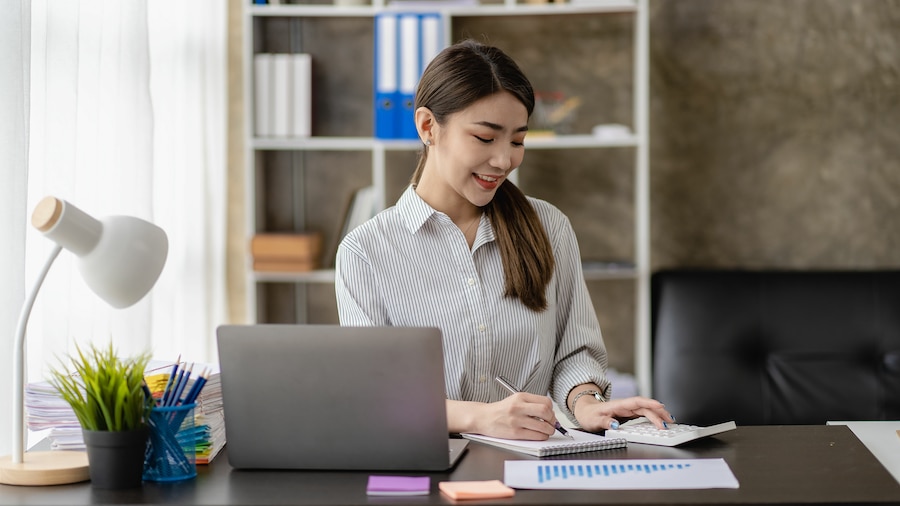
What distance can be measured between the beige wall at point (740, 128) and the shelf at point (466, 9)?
0.63 ft

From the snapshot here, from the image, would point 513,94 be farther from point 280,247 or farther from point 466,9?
point 280,247

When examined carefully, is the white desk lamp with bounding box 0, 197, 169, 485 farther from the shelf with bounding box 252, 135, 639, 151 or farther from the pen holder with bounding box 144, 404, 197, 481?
the shelf with bounding box 252, 135, 639, 151

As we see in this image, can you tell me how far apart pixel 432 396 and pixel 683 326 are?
1.63 m

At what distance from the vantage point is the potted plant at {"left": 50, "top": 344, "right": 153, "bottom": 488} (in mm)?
1281

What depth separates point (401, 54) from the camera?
2.94m

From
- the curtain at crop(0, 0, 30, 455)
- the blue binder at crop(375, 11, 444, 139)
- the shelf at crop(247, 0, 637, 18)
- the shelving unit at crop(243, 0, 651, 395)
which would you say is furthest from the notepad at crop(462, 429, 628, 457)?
the shelf at crop(247, 0, 637, 18)

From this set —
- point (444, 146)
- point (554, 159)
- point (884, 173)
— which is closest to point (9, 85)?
point (444, 146)

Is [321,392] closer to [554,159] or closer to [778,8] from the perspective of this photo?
[554,159]

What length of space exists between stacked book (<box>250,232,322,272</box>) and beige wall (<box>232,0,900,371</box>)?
0.79 m

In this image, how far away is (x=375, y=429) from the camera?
132cm

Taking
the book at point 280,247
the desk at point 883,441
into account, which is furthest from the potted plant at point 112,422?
the book at point 280,247

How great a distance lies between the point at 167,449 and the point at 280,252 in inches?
68.3

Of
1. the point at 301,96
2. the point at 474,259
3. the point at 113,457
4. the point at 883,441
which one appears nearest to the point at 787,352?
the point at 883,441

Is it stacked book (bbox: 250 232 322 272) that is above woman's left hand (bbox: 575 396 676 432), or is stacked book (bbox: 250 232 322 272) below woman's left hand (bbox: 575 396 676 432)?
above
